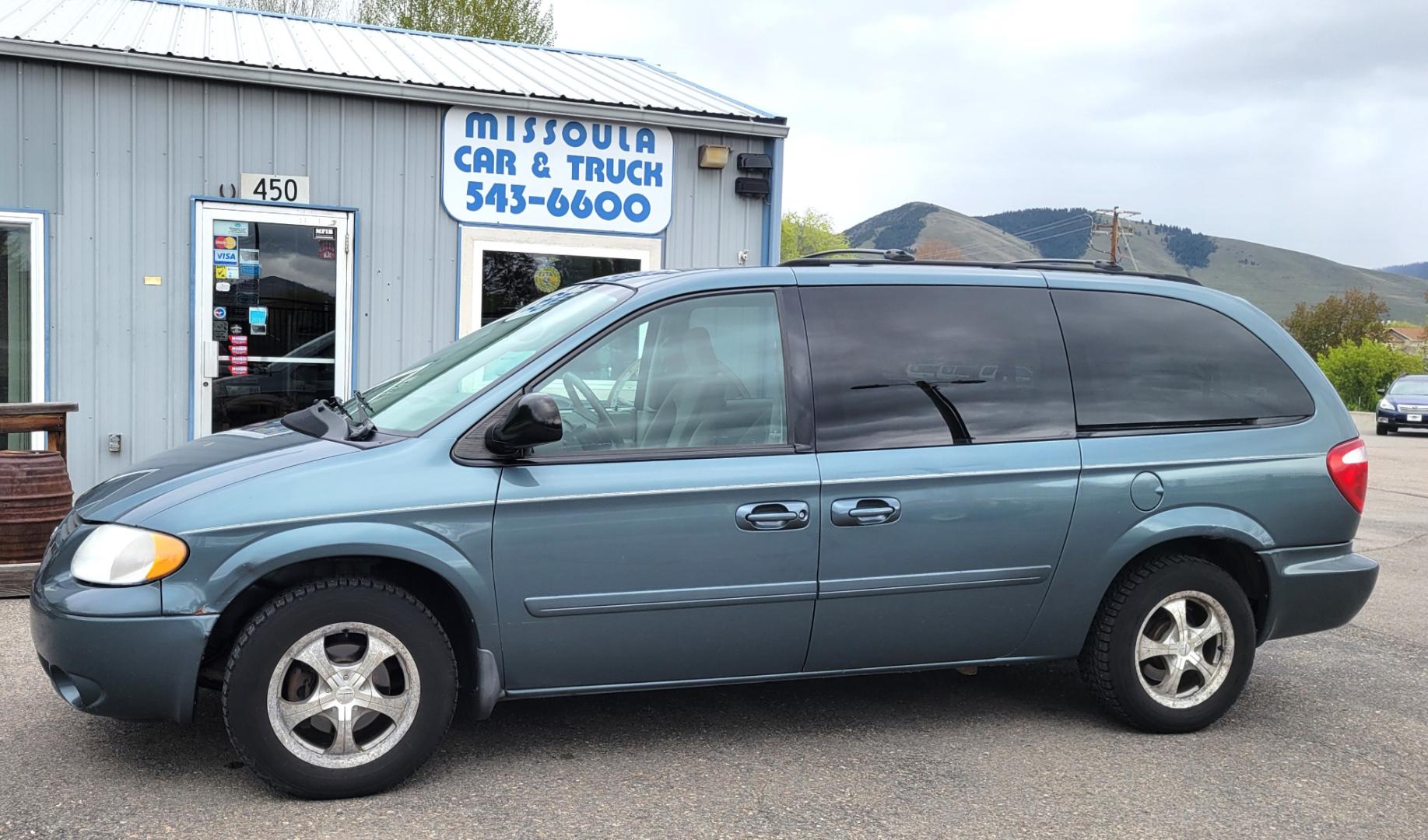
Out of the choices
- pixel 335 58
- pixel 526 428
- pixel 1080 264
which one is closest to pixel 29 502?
pixel 526 428

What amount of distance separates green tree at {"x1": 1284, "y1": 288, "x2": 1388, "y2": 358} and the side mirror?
306ft

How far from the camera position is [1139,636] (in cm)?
438

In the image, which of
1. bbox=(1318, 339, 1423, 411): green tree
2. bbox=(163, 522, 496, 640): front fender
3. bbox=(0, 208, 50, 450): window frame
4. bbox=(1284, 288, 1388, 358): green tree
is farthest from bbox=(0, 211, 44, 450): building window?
bbox=(1284, 288, 1388, 358): green tree

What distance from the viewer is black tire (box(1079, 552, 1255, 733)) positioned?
436 centimetres

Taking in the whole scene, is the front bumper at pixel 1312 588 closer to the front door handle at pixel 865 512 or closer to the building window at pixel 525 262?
the front door handle at pixel 865 512

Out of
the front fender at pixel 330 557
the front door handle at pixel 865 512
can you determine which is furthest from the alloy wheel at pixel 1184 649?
the front fender at pixel 330 557

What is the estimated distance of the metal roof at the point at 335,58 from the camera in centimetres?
859

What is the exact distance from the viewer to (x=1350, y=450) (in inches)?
181

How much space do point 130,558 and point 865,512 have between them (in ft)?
7.38

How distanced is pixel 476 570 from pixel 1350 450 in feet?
10.9

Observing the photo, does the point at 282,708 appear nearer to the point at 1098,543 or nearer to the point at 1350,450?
the point at 1098,543

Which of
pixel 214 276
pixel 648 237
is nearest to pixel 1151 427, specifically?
pixel 648 237

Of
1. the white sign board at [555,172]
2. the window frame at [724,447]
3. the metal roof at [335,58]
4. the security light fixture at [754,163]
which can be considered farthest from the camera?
the security light fixture at [754,163]

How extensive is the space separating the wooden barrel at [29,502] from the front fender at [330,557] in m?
3.25
